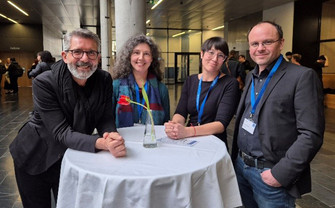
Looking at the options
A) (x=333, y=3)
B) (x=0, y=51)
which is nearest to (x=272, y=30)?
(x=333, y=3)

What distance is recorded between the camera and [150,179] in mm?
1178

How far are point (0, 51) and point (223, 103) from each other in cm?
1823

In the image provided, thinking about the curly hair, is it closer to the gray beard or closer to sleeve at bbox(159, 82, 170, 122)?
sleeve at bbox(159, 82, 170, 122)

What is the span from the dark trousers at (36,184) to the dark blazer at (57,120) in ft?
0.25

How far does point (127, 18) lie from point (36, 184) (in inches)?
107

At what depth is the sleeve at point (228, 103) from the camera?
2.01 metres

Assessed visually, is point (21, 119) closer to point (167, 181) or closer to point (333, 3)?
point (167, 181)

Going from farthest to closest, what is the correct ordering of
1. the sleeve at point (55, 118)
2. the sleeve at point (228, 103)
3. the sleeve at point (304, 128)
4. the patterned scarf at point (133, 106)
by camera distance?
the patterned scarf at point (133, 106)
the sleeve at point (228, 103)
the sleeve at point (55, 118)
the sleeve at point (304, 128)

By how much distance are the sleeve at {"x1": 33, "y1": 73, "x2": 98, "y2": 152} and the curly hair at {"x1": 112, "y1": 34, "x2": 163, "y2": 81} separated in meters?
0.76

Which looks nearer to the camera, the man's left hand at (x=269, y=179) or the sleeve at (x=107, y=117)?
the man's left hand at (x=269, y=179)

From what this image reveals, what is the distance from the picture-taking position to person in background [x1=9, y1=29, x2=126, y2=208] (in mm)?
1541

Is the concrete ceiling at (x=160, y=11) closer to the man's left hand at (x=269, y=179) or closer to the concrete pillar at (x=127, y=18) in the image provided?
the concrete pillar at (x=127, y=18)

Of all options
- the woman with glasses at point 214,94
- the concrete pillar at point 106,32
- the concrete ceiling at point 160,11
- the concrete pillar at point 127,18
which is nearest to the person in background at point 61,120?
the woman with glasses at point 214,94

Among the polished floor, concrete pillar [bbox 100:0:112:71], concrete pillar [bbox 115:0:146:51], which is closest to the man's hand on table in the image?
the polished floor
